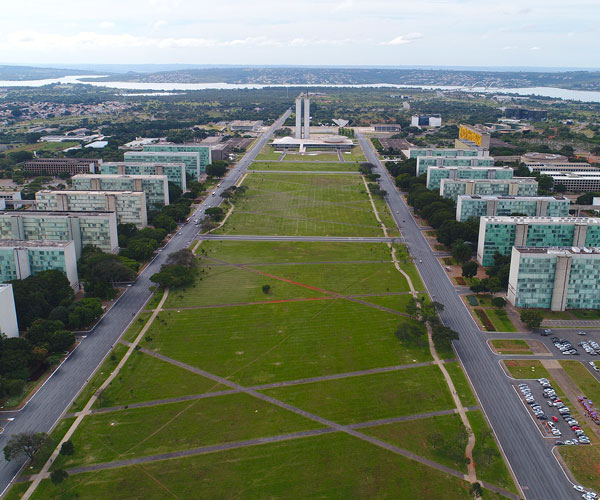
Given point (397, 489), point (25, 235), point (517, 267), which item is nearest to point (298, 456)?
point (397, 489)

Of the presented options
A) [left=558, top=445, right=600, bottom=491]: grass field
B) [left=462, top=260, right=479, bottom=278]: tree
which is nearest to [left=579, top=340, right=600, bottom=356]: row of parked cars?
[left=558, top=445, right=600, bottom=491]: grass field

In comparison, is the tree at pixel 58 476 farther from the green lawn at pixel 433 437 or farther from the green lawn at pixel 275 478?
the green lawn at pixel 433 437

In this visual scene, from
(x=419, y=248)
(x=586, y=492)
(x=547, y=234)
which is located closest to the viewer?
(x=586, y=492)

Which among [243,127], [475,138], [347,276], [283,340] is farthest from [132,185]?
[243,127]

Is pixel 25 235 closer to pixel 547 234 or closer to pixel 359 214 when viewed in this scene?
pixel 359 214

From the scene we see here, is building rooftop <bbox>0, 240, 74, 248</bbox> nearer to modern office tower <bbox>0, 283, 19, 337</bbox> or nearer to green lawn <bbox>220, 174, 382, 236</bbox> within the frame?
modern office tower <bbox>0, 283, 19, 337</bbox>

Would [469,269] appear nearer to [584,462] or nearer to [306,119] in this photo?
[584,462]

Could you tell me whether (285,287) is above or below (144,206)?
below
